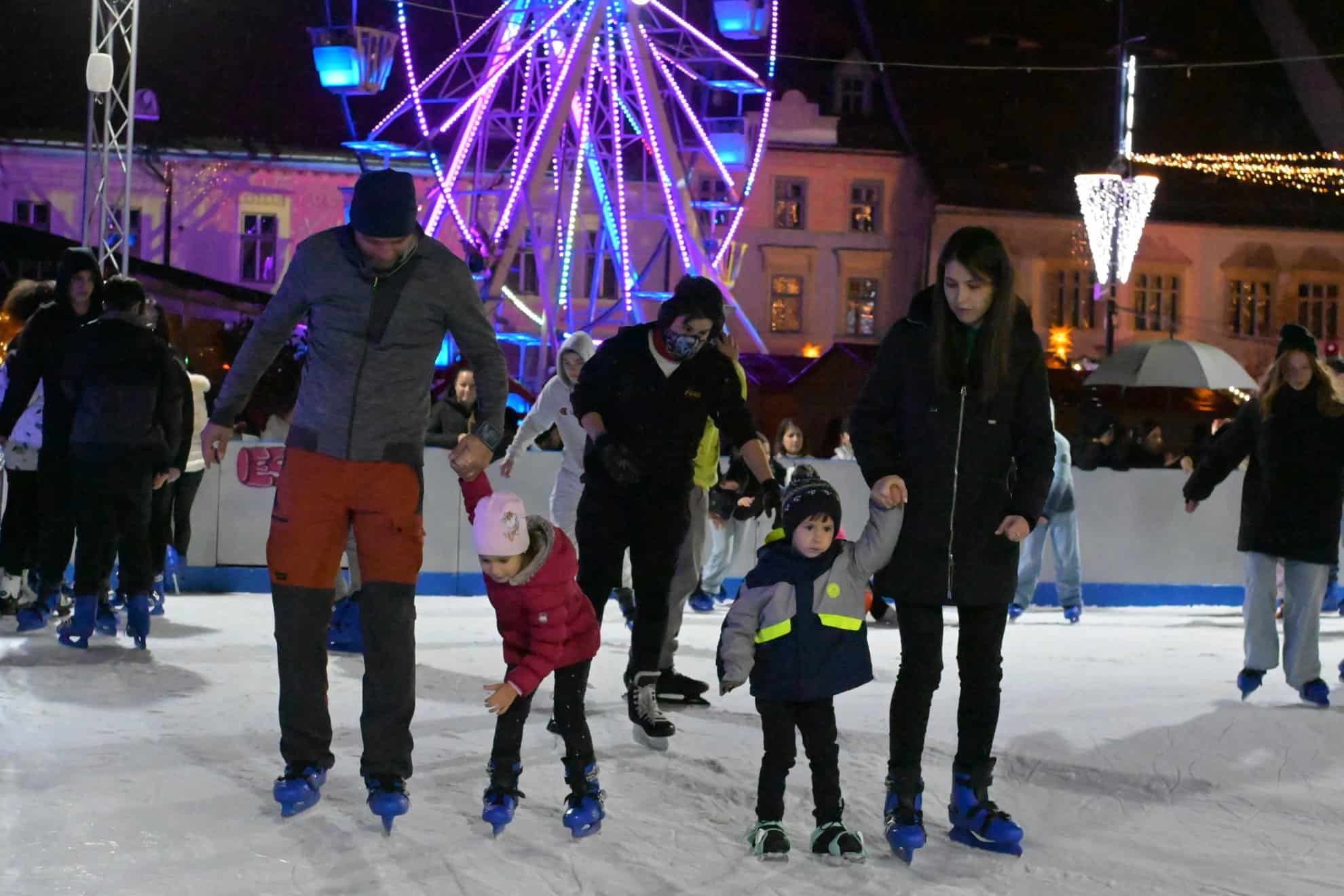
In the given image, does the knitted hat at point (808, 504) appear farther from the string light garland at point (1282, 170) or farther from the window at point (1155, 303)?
the window at point (1155, 303)

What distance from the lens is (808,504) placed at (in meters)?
4.27

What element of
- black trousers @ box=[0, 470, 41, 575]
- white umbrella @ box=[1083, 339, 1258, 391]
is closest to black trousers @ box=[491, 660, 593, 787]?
black trousers @ box=[0, 470, 41, 575]

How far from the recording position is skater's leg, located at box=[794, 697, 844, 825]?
14.1 feet

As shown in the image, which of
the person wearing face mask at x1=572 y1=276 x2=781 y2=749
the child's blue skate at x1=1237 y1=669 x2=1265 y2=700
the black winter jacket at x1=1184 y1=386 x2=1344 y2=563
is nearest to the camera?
the person wearing face mask at x1=572 y1=276 x2=781 y2=749

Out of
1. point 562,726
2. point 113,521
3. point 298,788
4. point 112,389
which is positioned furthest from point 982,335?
point 113,521

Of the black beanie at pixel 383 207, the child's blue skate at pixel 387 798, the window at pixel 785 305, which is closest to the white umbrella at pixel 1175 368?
the black beanie at pixel 383 207

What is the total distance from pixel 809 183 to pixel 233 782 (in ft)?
108

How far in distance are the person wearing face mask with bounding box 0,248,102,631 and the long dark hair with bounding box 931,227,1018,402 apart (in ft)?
14.2

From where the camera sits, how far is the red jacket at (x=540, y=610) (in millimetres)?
4316

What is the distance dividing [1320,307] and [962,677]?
36.2 metres

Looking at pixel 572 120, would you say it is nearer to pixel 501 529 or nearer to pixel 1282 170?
pixel 501 529

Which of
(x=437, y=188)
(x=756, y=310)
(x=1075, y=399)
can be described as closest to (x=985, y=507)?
(x=437, y=188)

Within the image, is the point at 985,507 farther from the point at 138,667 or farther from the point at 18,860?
the point at 138,667

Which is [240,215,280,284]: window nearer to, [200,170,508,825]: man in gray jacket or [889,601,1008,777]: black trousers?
[200,170,508,825]: man in gray jacket
